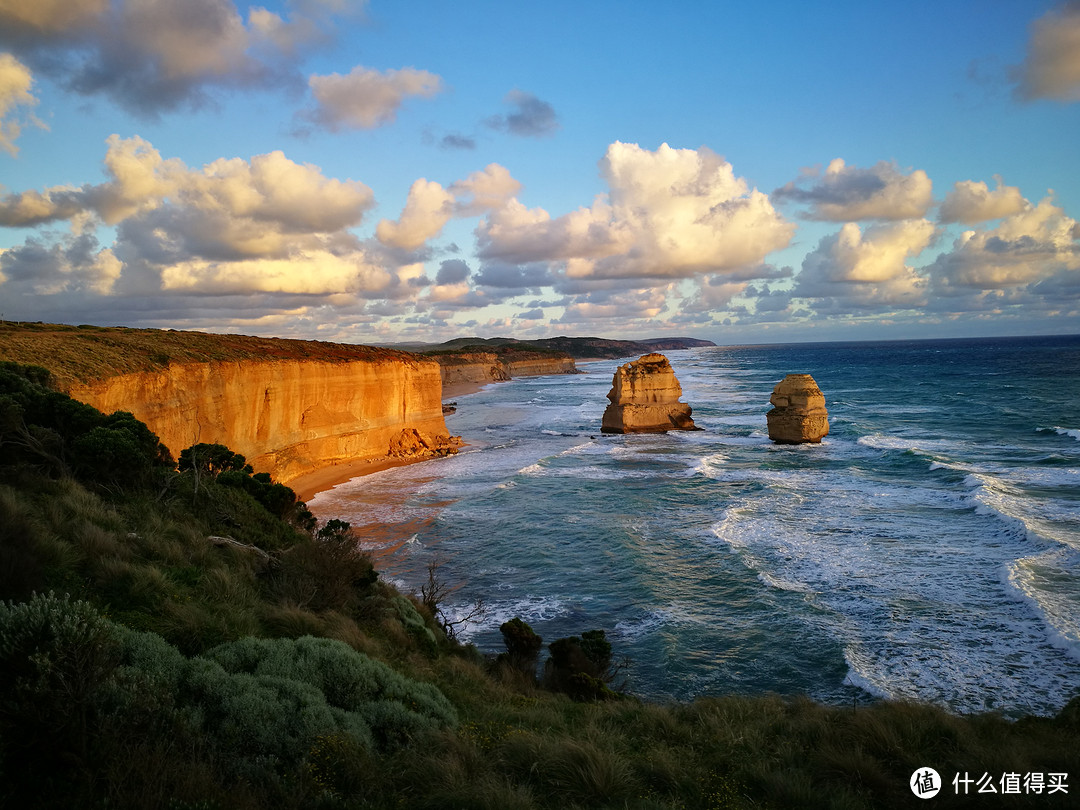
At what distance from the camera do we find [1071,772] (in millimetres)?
6578

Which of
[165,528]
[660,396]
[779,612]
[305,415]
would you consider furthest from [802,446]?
[165,528]

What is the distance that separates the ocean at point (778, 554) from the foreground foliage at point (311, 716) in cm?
287

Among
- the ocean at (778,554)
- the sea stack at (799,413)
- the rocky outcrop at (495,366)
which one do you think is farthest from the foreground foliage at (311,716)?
the rocky outcrop at (495,366)

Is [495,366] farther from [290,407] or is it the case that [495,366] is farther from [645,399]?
[290,407]

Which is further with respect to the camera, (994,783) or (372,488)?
(372,488)

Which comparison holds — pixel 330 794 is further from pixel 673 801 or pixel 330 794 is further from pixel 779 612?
pixel 779 612

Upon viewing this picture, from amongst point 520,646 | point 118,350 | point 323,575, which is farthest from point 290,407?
point 520,646

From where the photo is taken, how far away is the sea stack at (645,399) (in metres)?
45.2

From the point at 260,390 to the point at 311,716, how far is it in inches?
996

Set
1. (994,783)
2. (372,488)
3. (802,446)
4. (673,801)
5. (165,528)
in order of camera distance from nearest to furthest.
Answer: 1. (673,801)
2. (994,783)
3. (165,528)
4. (372,488)
5. (802,446)

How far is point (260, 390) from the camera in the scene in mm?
28672

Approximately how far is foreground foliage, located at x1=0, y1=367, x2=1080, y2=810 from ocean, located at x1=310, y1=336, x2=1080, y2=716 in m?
2.87

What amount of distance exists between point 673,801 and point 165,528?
9279mm

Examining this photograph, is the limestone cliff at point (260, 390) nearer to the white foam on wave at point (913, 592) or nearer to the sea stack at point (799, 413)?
the white foam on wave at point (913, 592)
